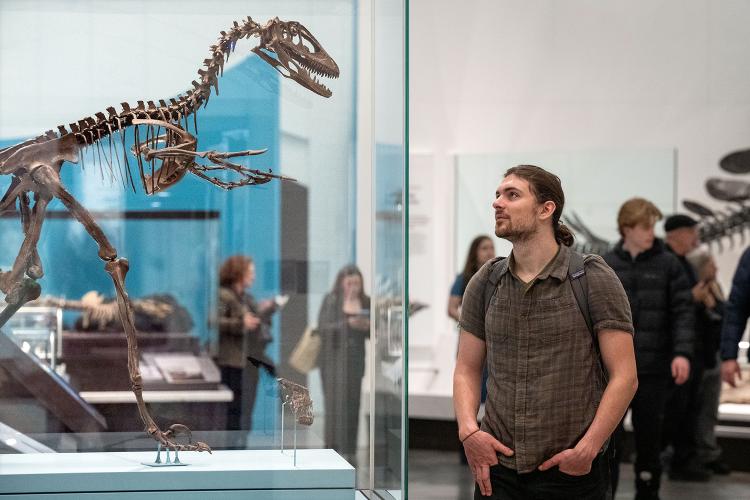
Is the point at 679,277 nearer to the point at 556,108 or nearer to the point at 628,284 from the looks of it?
the point at 628,284

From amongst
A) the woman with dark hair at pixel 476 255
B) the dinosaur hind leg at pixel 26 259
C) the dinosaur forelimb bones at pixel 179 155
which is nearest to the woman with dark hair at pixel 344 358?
the dinosaur forelimb bones at pixel 179 155

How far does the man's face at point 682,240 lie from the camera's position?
769 cm

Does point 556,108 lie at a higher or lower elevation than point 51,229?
higher

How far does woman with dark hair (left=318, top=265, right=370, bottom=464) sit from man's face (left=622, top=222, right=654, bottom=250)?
1.79 metres

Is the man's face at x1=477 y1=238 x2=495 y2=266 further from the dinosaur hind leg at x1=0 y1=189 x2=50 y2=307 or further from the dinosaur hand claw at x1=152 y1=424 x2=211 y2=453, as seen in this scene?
the dinosaur hind leg at x1=0 y1=189 x2=50 y2=307

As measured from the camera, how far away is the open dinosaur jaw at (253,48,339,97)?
4551 mm

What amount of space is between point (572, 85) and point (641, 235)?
9.64 ft

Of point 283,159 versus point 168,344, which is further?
point 168,344

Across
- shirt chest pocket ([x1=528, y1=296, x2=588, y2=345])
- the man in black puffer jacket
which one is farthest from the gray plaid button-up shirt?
the man in black puffer jacket

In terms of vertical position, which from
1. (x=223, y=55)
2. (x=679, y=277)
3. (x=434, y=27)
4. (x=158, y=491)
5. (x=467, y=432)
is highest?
(x=434, y=27)

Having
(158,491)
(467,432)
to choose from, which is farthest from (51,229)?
(467,432)

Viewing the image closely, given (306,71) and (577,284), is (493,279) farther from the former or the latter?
(306,71)

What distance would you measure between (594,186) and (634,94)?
2.48 ft

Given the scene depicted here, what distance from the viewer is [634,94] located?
855 cm
